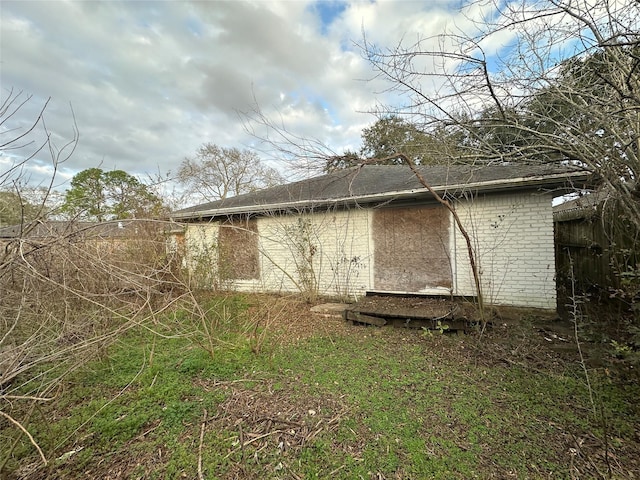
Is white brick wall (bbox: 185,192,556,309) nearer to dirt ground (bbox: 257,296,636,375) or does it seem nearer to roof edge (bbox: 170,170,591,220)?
roof edge (bbox: 170,170,591,220)

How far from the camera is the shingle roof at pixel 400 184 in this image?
4460 millimetres

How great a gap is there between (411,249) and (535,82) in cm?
340

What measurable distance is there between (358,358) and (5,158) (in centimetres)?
381

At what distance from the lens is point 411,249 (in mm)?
5777

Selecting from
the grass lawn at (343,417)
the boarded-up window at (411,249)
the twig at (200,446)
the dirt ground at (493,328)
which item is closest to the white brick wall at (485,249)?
the boarded-up window at (411,249)

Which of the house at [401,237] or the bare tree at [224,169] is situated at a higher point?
the bare tree at [224,169]

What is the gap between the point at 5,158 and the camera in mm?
1963

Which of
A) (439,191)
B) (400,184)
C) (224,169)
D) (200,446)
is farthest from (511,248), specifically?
(224,169)

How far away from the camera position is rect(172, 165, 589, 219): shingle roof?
446cm

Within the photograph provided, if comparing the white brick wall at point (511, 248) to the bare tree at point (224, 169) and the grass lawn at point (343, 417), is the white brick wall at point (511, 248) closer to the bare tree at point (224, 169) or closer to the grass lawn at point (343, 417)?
the grass lawn at point (343, 417)

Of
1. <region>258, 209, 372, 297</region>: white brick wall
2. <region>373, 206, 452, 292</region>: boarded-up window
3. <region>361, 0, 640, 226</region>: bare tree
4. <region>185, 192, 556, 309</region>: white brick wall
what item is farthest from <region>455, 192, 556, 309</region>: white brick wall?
<region>258, 209, 372, 297</region>: white brick wall

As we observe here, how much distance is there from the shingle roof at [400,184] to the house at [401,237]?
25 millimetres

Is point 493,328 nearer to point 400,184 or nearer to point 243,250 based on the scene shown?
point 400,184

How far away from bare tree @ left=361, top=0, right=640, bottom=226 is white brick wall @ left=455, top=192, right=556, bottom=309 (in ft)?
5.20
